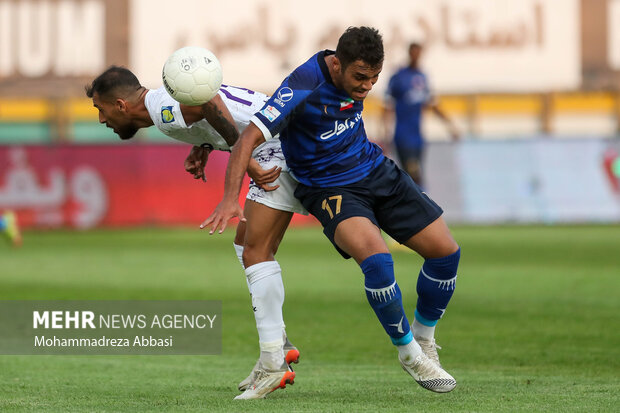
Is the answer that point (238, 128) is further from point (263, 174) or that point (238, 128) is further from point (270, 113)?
point (270, 113)

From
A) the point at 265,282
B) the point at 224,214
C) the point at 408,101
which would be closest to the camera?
the point at 224,214

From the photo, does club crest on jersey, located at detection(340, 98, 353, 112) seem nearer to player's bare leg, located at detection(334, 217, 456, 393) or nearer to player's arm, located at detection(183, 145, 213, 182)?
player's bare leg, located at detection(334, 217, 456, 393)

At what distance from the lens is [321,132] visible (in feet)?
20.4

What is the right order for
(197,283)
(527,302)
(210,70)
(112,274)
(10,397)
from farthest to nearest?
(112,274) < (197,283) < (527,302) < (210,70) < (10,397)

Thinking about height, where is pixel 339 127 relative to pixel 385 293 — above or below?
above

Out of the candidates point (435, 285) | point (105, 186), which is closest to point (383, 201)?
point (435, 285)

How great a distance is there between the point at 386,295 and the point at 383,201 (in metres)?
0.63

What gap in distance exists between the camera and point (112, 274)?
43.8 ft

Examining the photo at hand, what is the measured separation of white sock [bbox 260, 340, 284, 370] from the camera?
20.3 feet

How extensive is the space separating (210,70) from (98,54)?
1381 inches

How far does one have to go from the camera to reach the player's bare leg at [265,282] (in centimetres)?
624

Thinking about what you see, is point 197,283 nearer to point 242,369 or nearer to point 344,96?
point 242,369

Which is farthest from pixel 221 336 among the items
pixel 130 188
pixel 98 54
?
pixel 98 54

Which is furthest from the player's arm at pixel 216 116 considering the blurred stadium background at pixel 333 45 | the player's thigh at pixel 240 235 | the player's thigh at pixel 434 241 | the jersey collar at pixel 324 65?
the blurred stadium background at pixel 333 45
